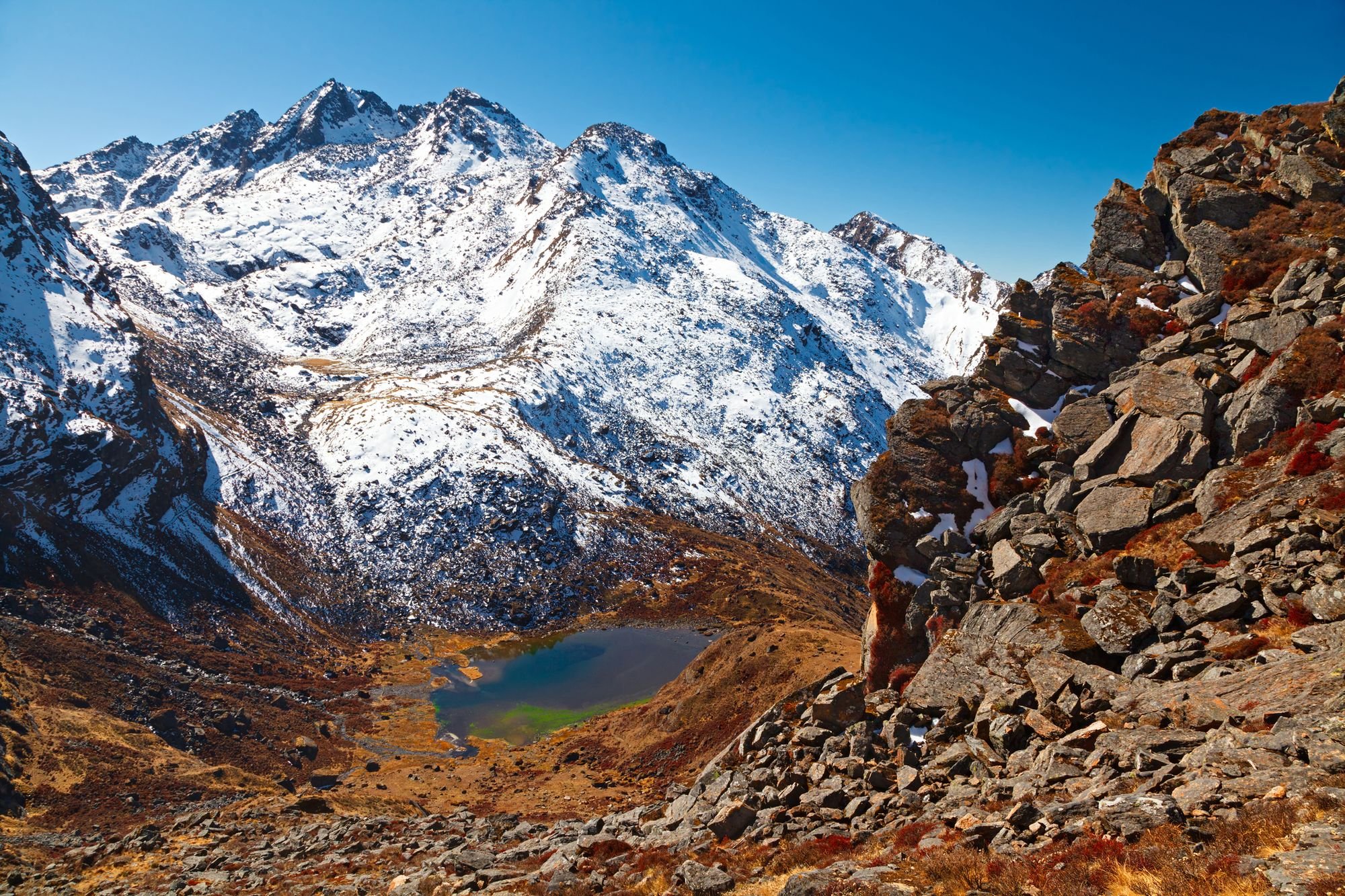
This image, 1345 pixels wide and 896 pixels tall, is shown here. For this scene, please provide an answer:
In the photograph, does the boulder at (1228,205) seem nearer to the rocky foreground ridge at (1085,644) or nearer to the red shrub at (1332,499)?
the rocky foreground ridge at (1085,644)

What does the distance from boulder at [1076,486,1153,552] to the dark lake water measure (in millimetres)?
56198

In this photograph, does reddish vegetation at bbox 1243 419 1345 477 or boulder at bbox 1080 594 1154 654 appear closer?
boulder at bbox 1080 594 1154 654

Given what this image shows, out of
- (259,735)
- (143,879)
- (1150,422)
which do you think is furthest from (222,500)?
(1150,422)

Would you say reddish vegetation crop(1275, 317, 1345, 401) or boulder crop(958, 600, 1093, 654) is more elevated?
reddish vegetation crop(1275, 317, 1345, 401)

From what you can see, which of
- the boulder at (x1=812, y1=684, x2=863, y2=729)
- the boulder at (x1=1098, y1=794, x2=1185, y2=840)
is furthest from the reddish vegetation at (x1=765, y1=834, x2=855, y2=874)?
the boulder at (x1=812, y1=684, x2=863, y2=729)

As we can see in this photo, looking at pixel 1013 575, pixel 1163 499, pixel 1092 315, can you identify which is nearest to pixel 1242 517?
pixel 1163 499

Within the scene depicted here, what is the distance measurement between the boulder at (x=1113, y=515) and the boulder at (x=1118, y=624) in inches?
124

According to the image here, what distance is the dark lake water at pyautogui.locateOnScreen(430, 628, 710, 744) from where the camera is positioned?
2719 inches

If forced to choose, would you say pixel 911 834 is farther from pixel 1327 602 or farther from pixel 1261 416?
pixel 1261 416

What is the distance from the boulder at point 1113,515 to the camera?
71.8 feet

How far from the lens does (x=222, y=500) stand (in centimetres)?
9506

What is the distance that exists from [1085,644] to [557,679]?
2722 inches

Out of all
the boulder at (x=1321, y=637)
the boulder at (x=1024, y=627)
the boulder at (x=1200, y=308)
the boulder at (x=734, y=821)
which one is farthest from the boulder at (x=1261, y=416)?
the boulder at (x=734, y=821)

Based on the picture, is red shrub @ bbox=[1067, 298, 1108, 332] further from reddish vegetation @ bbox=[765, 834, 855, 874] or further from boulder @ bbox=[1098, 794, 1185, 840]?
reddish vegetation @ bbox=[765, 834, 855, 874]
